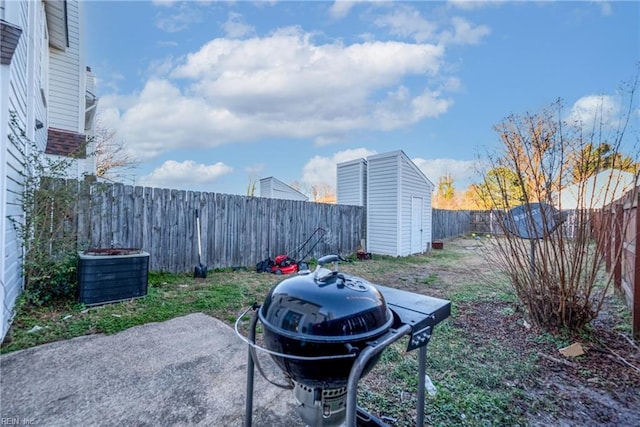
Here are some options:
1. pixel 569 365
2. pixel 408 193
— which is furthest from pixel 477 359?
pixel 408 193

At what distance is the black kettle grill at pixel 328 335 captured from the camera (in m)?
A: 1.04

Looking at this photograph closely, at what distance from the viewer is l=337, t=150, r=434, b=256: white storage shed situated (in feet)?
31.3

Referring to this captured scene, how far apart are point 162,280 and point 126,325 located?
2.17 m

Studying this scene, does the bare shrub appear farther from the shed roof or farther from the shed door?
the shed roof

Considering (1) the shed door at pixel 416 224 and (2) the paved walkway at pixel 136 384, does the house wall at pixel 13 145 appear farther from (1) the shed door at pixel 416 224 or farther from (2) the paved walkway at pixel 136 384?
(1) the shed door at pixel 416 224

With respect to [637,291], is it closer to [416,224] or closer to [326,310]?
[326,310]

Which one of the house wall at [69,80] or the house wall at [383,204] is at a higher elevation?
the house wall at [69,80]

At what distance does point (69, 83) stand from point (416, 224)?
1052 cm

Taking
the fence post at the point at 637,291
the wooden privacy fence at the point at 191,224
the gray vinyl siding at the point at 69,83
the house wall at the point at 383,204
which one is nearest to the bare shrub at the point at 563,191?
the fence post at the point at 637,291

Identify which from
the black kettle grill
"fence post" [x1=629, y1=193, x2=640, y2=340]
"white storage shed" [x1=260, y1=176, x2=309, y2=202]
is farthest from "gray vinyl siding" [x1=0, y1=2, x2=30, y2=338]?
"white storage shed" [x1=260, y1=176, x2=309, y2=202]

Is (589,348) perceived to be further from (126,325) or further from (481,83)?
(481,83)

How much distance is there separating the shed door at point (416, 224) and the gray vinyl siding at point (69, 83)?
9642 millimetres

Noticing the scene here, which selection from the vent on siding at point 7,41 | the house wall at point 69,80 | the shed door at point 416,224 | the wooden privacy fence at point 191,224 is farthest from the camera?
the shed door at point 416,224

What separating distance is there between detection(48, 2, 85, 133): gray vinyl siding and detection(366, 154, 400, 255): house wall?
26.6ft
